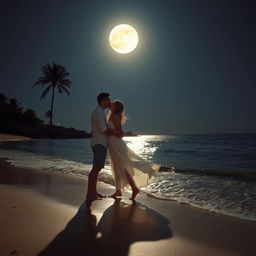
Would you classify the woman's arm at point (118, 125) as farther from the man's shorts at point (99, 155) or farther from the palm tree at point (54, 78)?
the palm tree at point (54, 78)

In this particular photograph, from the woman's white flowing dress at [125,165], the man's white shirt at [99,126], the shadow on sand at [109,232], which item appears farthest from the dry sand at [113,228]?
the man's white shirt at [99,126]

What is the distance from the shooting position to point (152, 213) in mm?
4066

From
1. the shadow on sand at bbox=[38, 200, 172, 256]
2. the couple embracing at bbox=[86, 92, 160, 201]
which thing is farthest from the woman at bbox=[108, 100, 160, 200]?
the shadow on sand at bbox=[38, 200, 172, 256]

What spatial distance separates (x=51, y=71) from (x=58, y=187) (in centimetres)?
Answer: 4909

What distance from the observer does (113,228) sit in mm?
3273

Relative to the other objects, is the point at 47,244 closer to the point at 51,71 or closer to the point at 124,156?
the point at 124,156

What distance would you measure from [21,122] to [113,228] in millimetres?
55270

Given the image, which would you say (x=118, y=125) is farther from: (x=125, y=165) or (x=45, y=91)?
(x=45, y=91)

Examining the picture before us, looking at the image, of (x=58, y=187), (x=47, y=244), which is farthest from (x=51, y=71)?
(x=47, y=244)

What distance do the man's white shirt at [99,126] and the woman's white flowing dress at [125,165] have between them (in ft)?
0.66

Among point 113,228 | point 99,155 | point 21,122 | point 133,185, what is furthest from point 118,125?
point 21,122

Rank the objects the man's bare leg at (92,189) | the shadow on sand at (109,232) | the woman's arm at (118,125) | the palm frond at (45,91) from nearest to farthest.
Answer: the shadow on sand at (109,232), the man's bare leg at (92,189), the woman's arm at (118,125), the palm frond at (45,91)

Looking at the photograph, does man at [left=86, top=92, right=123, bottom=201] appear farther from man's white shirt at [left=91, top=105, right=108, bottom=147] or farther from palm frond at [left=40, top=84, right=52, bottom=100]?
palm frond at [left=40, top=84, right=52, bottom=100]

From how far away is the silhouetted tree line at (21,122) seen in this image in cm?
5072
